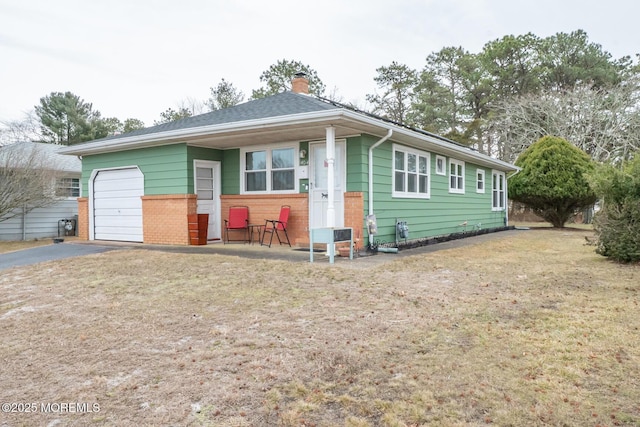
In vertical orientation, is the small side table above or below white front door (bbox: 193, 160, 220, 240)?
below

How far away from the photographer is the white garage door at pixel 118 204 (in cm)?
1045

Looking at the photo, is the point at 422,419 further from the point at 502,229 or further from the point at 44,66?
the point at 44,66

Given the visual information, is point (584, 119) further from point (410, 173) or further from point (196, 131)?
point (196, 131)

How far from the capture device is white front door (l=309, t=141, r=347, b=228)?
854cm

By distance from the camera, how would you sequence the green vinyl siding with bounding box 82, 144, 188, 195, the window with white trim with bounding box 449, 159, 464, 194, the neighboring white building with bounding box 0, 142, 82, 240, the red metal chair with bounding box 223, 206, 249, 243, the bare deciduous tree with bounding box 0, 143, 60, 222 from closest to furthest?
the green vinyl siding with bounding box 82, 144, 188, 195, the red metal chair with bounding box 223, 206, 249, 243, the window with white trim with bounding box 449, 159, 464, 194, the bare deciduous tree with bounding box 0, 143, 60, 222, the neighboring white building with bounding box 0, 142, 82, 240

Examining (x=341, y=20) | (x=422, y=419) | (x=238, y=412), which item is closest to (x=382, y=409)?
(x=422, y=419)

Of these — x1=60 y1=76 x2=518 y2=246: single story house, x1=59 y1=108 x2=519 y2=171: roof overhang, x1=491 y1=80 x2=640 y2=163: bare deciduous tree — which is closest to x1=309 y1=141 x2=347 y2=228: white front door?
x1=60 y1=76 x2=518 y2=246: single story house

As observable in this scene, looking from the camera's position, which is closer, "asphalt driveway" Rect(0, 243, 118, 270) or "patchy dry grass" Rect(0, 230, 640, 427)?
"patchy dry grass" Rect(0, 230, 640, 427)

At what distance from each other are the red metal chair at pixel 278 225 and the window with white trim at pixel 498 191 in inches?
381

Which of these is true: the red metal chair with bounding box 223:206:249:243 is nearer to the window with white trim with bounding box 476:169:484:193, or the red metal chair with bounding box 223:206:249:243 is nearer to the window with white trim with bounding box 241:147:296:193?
the window with white trim with bounding box 241:147:296:193

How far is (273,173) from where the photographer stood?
31.4 feet

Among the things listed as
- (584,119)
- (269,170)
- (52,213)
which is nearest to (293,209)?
(269,170)

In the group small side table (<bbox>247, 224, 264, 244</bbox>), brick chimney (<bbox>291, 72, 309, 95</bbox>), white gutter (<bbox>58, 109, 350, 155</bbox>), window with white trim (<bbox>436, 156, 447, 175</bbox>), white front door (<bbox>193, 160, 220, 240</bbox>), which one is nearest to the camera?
white gutter (<bbox>58, 109, 350, 155</bbox>)

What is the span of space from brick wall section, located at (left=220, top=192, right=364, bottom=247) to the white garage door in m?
2.09
